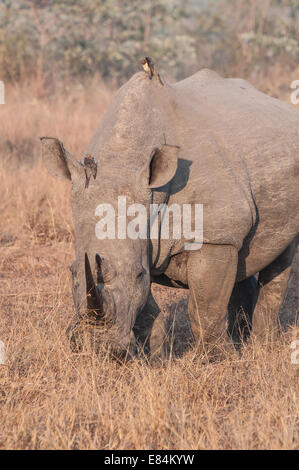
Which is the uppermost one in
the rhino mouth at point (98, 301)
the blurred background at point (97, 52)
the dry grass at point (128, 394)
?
the blurred background at point (97, 52)

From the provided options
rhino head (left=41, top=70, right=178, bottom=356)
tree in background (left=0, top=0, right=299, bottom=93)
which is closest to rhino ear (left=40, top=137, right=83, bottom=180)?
rhino head (left=41, top=70, right=178, bottom=356)

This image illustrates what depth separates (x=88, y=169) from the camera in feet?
10.8

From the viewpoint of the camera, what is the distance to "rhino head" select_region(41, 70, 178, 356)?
120 inches

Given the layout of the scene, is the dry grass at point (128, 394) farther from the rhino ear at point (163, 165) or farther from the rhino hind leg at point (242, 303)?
the rhino ear at point (163, 165)

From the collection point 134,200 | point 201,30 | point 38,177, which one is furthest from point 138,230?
point 201,30

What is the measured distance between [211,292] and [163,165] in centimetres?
91

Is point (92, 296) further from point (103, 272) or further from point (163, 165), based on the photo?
point (163, 165)

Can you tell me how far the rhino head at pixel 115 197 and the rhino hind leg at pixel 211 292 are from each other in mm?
398

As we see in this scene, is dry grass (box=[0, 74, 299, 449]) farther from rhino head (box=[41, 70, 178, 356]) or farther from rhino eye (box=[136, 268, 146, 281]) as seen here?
rhino eye (box=[136, 268, 146, 281])

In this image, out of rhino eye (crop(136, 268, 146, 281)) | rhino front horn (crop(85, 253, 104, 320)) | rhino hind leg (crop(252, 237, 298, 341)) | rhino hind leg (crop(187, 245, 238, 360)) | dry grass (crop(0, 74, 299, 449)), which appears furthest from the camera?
rhino hind leg (crop(252, 237, 298, 341))

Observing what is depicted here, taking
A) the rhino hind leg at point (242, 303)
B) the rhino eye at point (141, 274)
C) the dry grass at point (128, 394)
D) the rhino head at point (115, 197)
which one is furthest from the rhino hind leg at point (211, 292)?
the rhino hind leg at point (242, 303)

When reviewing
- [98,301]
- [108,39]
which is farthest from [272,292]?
[108,39]

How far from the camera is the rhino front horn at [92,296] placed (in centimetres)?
286

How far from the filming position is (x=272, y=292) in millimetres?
5070
